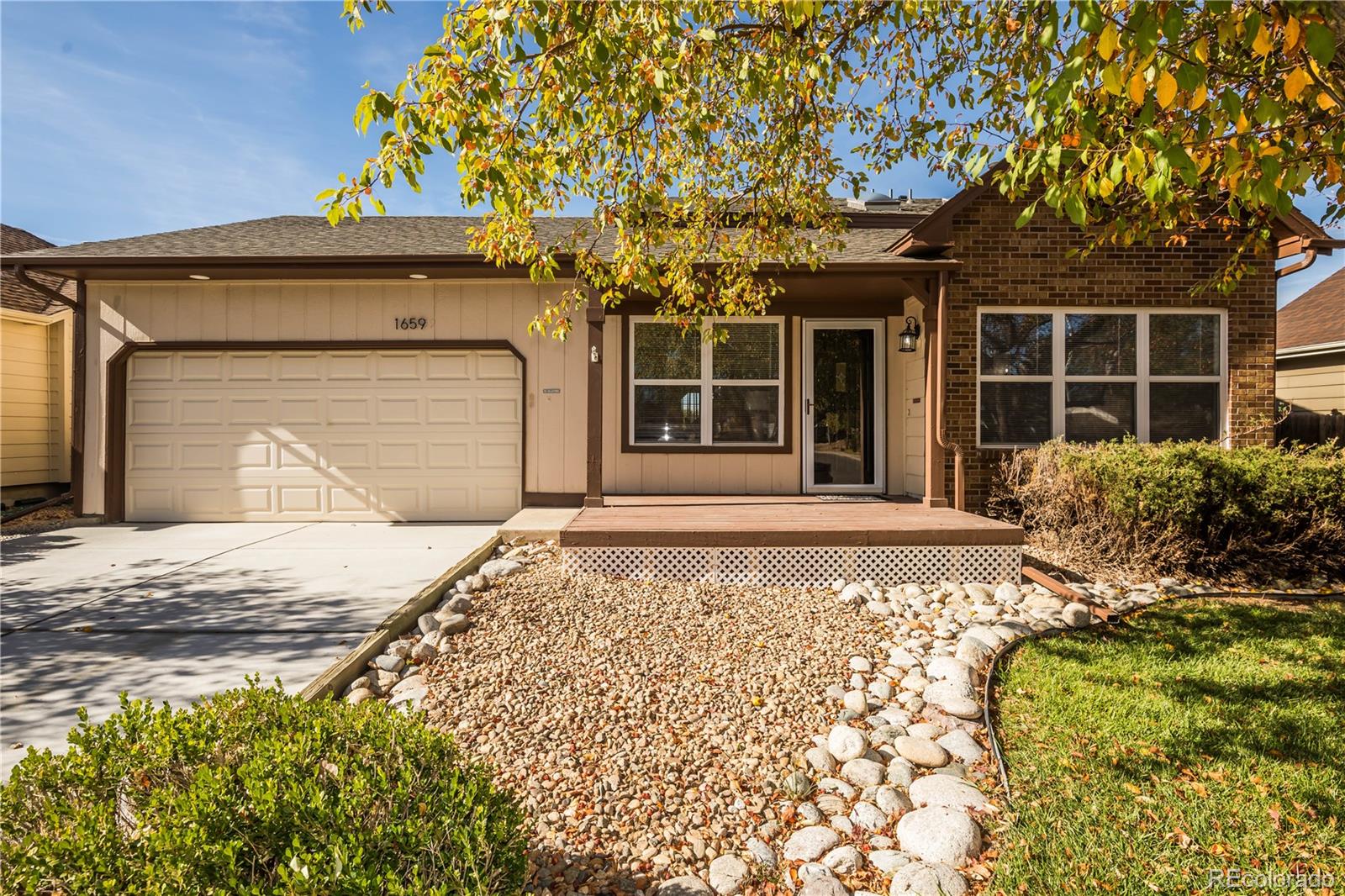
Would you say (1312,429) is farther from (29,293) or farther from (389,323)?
(29,293)

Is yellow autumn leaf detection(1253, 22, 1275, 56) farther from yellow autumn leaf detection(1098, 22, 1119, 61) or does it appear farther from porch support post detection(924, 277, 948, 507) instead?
porch support post detection(924, 277, 948, 507)

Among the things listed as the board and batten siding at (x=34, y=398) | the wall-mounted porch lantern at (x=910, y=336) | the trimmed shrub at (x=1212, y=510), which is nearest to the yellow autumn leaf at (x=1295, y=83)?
the trimmed shrub at (x=1212, y=510)

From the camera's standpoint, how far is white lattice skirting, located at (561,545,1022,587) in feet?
18.1

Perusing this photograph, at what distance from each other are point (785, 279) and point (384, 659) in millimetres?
5386

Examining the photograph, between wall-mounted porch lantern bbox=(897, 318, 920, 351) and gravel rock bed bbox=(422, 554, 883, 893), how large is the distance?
12.9 ft

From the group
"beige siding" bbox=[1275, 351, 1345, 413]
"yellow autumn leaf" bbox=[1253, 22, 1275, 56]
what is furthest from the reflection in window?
"beige siding" bbox=[1275, 351, 1345, 413]

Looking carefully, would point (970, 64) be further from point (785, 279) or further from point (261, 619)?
point (261, 619)

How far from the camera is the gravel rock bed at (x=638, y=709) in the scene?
8.12ft

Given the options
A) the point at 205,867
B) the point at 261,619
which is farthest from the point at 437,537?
the point at 205,867

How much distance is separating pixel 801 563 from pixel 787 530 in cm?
30

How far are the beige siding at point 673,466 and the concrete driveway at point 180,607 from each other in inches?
74.0

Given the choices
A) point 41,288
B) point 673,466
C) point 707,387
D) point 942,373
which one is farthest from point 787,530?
point 41,288

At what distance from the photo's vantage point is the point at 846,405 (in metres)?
8.64
